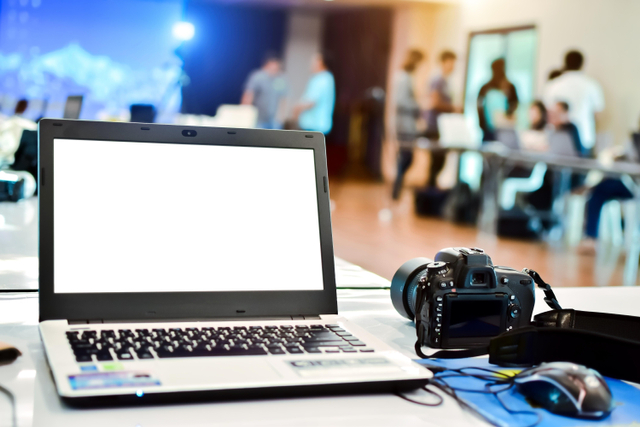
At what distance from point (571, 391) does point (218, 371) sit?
272 mm

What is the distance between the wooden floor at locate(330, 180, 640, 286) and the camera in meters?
3.83

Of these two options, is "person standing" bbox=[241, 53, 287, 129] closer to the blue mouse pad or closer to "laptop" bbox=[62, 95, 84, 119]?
"laptop" bbox=[62, 95, 84, 119]

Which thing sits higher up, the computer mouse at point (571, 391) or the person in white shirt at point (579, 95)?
the person in white shirt at point (579, 95)

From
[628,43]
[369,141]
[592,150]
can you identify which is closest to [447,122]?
[592,150]

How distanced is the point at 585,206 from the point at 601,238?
40cm

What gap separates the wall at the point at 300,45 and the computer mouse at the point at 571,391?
874 centimetres

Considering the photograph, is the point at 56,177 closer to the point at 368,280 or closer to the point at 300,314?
the point at 300,314

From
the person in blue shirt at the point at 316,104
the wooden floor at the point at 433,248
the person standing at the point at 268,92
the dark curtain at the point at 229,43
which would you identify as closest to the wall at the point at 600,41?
the wooden floor at the point at 433,248

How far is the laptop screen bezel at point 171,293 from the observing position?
66 centimetres

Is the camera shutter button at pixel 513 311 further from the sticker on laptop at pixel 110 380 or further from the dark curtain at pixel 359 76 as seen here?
the dark curtain at pixel 359 76

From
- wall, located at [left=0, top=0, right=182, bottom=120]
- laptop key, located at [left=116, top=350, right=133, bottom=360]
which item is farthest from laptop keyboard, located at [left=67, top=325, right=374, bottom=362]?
Result: wall, located at [left=0, top=0, right=182, bottom=120]

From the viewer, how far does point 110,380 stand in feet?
1.64

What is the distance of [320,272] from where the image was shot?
750mm

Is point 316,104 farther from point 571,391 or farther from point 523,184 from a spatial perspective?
point 571,391
